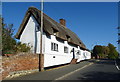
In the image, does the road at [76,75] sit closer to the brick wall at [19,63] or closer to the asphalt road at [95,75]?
the asphalt road at [95,75]

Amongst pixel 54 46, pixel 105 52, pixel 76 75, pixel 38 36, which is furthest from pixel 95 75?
pixel 105 52

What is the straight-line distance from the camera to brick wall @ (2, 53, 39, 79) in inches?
422

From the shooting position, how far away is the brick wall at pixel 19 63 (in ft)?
35.2


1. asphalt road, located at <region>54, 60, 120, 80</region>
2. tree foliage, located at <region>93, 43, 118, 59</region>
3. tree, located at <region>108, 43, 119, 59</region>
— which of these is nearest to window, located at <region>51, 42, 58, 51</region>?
asphalt road, located at <region>54, 60, 120, 80</region>

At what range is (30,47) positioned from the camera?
63.3 ft

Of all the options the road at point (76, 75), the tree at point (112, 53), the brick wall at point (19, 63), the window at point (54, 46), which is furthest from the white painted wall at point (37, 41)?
the tree at point (112, 53)

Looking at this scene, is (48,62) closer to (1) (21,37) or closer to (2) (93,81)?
(1) (21,37)

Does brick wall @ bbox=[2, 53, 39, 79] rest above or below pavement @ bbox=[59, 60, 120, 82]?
above

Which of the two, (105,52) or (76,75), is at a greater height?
(105,52)

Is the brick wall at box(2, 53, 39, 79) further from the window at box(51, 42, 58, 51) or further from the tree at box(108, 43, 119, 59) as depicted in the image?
the tree at box(108, 43, 119, 59)

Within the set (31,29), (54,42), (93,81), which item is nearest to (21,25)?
(31,29)

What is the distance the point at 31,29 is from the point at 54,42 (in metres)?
3.63

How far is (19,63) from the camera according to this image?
12508 millimetres

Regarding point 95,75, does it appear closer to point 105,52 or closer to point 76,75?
point 76,75
